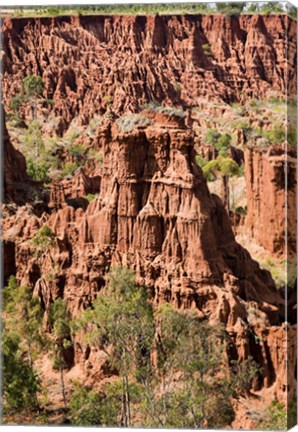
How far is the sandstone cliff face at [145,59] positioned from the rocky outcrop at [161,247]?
0.73 metres

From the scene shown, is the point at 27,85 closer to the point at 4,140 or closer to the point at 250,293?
the point at 4,140

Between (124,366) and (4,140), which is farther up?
(4,140)

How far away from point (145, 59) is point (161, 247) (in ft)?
10.3

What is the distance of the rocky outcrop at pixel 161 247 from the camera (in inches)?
871

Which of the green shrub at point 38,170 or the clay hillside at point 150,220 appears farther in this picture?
the green shrub at point 38,170

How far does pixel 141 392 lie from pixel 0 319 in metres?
2.79

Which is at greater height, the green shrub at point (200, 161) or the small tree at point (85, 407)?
the green shrub at point (200, 161)

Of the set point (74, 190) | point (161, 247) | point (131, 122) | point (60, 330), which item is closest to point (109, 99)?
point (131, 122)

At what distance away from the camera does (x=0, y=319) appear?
23219 mm

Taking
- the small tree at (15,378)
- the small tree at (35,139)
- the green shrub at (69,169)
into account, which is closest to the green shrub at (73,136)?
the green shrub at (69,169)

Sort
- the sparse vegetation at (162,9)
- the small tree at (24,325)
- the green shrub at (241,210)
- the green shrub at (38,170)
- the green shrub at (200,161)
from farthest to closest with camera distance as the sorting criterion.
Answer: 1. the green shrub at (38,170)
2. the small tree at (24,325)
3. the green shrub at (200,161)
4. the green shrub at (241,210)
5. the sparse vegetation at (162,9)

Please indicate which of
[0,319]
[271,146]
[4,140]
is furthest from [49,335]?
[271,146]

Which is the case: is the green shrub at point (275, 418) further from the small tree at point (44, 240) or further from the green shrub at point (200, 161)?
the small tree at point (44, 240)

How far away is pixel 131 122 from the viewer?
22.7 m
